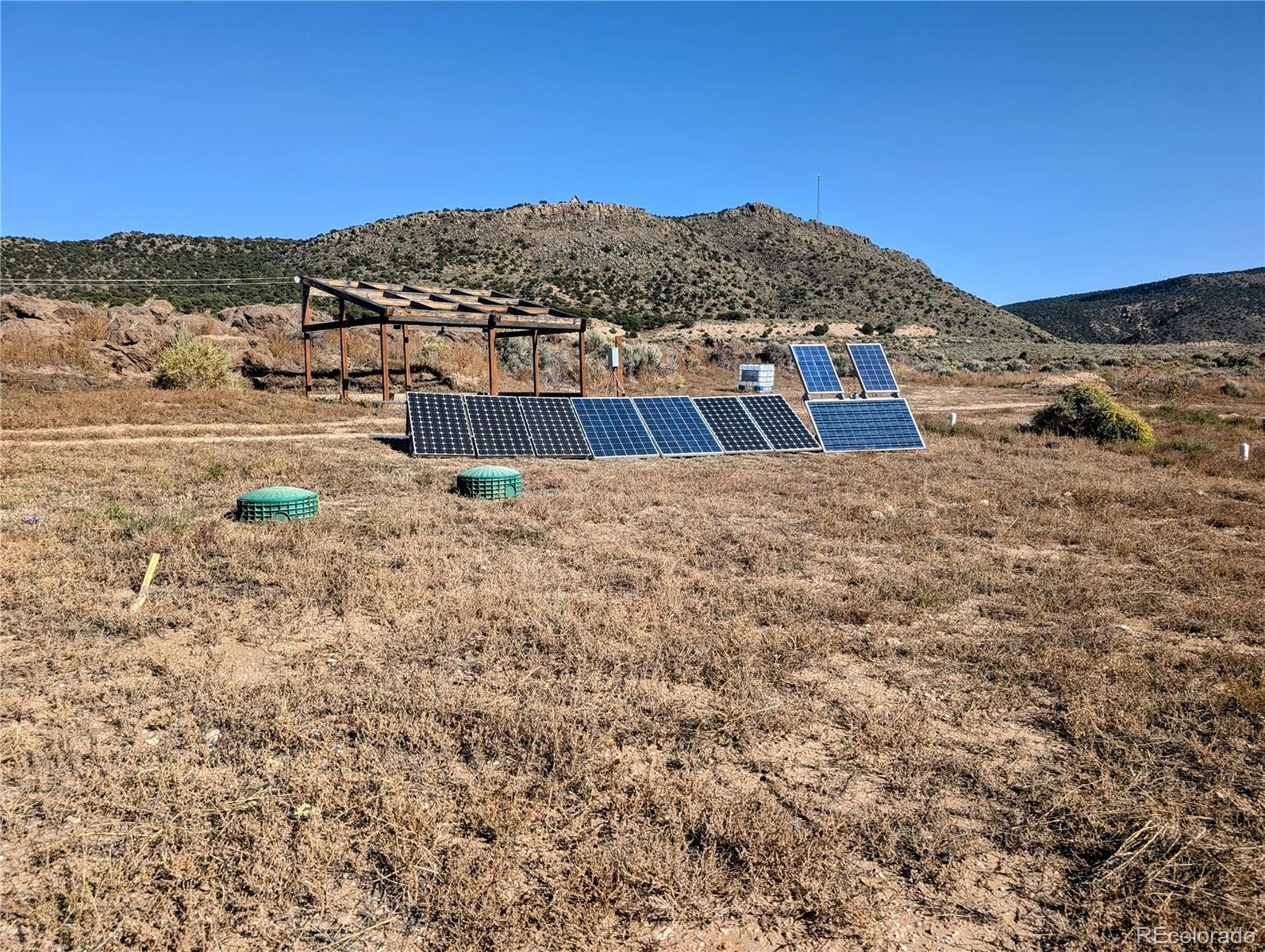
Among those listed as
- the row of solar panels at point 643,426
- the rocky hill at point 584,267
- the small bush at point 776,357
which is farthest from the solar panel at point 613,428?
the rocky hill at point 584,267

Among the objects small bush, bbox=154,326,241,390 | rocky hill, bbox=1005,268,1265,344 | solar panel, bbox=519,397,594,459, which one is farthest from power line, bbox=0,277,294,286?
rocky hill, bbox=1005,268,1265,344

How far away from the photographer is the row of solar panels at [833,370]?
56.3 ft

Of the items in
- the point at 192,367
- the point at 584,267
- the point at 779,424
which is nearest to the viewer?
the point at 779,424

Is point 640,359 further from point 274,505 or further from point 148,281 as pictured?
point 148,281

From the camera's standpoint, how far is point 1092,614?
6.33 m

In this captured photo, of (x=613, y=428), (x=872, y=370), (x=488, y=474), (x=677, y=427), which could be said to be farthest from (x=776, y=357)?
(x=488, y=474)

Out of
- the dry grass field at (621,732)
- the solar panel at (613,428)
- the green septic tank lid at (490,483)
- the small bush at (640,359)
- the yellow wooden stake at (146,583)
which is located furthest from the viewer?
the small bush at (640,359)

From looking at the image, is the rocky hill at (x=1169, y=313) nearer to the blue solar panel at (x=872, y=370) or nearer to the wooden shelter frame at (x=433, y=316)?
the blue solar panel at (x=872, y=370)

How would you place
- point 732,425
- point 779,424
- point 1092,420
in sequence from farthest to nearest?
point 1092,420, point 779,424, point 732,425

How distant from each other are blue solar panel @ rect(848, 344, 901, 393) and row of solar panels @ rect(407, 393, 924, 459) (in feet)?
2.07

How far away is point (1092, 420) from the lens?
1703 cm

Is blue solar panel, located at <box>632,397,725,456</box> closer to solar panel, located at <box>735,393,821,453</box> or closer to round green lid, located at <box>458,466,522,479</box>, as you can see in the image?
solar panel, located at <box>735,393,821,453</box>

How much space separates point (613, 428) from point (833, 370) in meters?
5.61

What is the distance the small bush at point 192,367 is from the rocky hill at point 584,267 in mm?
22969
